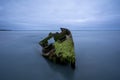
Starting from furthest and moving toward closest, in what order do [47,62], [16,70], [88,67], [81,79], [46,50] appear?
1. [46,50]
2. [47,62]
3. [88,67]
4. [16,70]
5. [81,79]

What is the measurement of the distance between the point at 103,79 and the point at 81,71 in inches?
54.4

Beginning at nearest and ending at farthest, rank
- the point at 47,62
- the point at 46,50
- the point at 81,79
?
1. the point at 81,79
2. the point at 47,62
3. the point at 46,50

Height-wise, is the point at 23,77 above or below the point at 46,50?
below

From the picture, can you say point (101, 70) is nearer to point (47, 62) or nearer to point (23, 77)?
point (47, 62)

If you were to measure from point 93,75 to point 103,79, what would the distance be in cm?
62

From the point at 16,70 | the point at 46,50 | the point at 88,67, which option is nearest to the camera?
the point at 16,70

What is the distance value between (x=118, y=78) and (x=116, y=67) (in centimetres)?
213

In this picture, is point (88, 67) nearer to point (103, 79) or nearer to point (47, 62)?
point (103, 79)

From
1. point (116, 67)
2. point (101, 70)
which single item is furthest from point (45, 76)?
point (116, 67)

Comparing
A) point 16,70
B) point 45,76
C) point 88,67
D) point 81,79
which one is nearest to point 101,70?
point 88,67

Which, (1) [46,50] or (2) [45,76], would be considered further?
(1) [46,50]

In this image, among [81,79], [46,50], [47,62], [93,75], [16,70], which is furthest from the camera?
[46,50]

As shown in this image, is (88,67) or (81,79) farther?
(88,67)

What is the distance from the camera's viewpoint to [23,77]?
7.40 m
